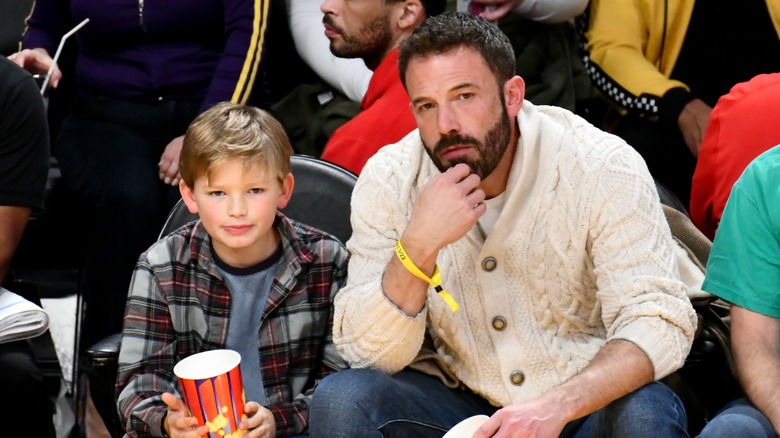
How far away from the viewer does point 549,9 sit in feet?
12.5

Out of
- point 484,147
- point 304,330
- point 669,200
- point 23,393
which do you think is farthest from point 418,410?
point 23,393

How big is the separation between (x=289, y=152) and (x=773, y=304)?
1171mm

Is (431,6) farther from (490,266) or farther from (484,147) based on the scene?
(490,266)

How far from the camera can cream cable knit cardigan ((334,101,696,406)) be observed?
2.44 meters

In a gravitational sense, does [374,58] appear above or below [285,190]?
above

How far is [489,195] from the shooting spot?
265cm

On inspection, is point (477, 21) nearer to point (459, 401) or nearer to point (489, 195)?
point (489, 195)

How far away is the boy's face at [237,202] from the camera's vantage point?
100 inches

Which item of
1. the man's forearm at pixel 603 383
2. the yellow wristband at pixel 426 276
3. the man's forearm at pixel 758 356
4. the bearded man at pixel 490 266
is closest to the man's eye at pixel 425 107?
the bearded man at pixel 490 266

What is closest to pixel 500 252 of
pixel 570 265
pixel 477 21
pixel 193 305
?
pixel 570 265

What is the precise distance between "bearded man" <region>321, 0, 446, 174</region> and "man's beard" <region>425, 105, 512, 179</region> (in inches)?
30.0

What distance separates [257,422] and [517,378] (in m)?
0.60

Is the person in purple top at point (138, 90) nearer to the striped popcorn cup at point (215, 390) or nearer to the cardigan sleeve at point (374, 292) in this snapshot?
the cardigan sleeve at point (374, 292)

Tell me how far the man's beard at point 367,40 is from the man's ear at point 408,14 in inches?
1.4
